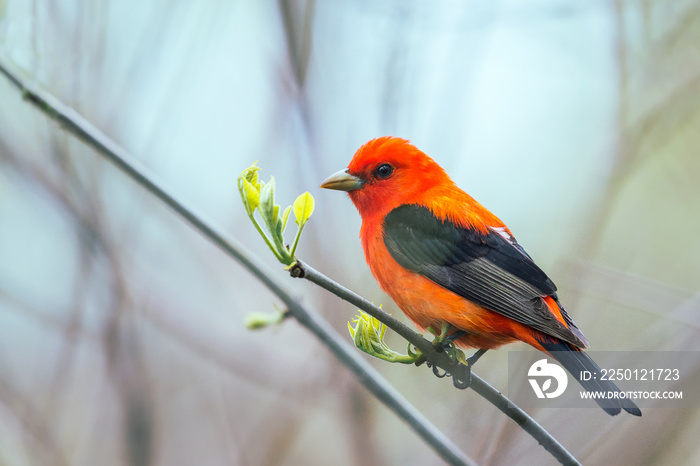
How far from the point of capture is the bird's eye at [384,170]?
7.09ft

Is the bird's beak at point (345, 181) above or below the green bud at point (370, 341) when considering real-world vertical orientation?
above

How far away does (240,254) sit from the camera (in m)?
1.10

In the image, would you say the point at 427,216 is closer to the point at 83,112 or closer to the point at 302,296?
the point at 302,296

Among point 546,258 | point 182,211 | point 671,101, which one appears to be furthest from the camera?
point 671,101

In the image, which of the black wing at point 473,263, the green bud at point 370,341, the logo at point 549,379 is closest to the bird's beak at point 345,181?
the black wing at point 473,263

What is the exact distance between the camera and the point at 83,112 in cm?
298

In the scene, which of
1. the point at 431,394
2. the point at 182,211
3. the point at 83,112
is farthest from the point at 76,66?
the point at 431,394

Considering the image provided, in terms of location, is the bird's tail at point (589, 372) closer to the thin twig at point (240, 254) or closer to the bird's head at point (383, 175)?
the thin twig at point (240, 254)

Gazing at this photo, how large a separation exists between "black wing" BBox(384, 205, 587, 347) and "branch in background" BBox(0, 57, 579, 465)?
494 millimetres

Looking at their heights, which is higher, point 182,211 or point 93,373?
point 182,211

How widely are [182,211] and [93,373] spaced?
2636mm

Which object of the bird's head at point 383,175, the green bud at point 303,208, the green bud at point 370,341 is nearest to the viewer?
the green bud at point 303,208

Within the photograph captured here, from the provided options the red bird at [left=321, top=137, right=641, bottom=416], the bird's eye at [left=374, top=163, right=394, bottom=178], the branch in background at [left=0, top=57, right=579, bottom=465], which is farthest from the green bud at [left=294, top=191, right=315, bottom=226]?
the bird's eye at [left=374, top=163, right=394, bottom=178]

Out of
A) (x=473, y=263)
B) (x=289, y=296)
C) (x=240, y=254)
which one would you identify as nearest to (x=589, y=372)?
(x=473, y=263)
